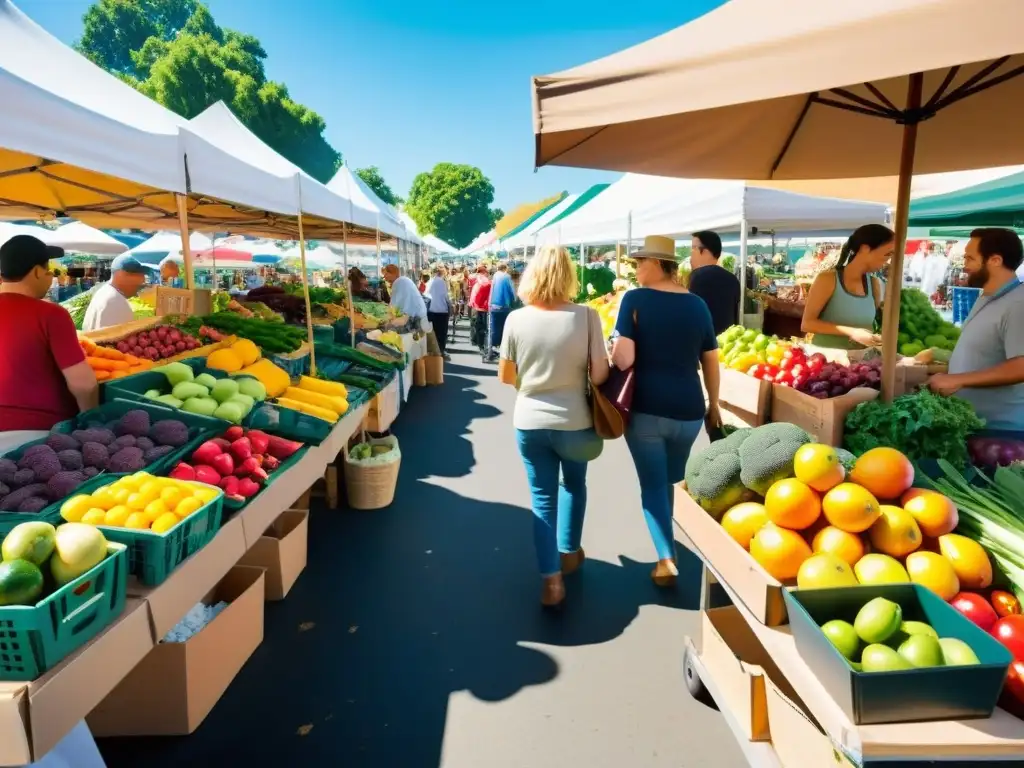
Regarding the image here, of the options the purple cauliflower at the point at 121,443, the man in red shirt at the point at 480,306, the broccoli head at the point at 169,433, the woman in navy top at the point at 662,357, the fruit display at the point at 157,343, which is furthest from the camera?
the man in red shirt at the point at 480,306

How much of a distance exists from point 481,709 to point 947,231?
13359mm

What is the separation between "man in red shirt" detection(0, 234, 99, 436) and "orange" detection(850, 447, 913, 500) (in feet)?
10.9

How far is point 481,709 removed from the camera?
2662mm

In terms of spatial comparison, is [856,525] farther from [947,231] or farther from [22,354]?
[947,231]

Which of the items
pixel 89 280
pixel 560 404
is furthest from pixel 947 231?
pixel 89 280

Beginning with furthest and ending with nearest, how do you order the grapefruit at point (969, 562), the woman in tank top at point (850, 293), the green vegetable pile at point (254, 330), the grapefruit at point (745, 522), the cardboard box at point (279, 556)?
the green vegetable pile at point (254, 330), the woman in tank top at point (850, 293), the cardboard box at point (279, 556), the grapefruit at point (745, 522), the grapefruit at point (969, 562)

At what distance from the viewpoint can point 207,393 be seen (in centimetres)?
376

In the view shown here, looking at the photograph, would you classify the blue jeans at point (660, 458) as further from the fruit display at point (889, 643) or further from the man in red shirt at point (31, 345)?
the man in red shirt at point (31, 345)

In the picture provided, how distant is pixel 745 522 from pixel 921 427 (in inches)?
40.6

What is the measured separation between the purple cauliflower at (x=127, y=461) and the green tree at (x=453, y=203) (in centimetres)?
6092

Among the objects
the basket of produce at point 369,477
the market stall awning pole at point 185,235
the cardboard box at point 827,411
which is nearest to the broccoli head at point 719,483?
the cardboard box at point 827,411

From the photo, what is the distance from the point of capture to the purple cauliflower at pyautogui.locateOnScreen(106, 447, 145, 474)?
264 cm

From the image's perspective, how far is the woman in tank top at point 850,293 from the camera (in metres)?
3.62

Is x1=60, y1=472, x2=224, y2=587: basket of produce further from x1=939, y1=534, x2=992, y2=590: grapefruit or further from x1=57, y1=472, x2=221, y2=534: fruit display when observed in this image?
x1=939, y1=534, x2=992, y2=590: grapefruit
